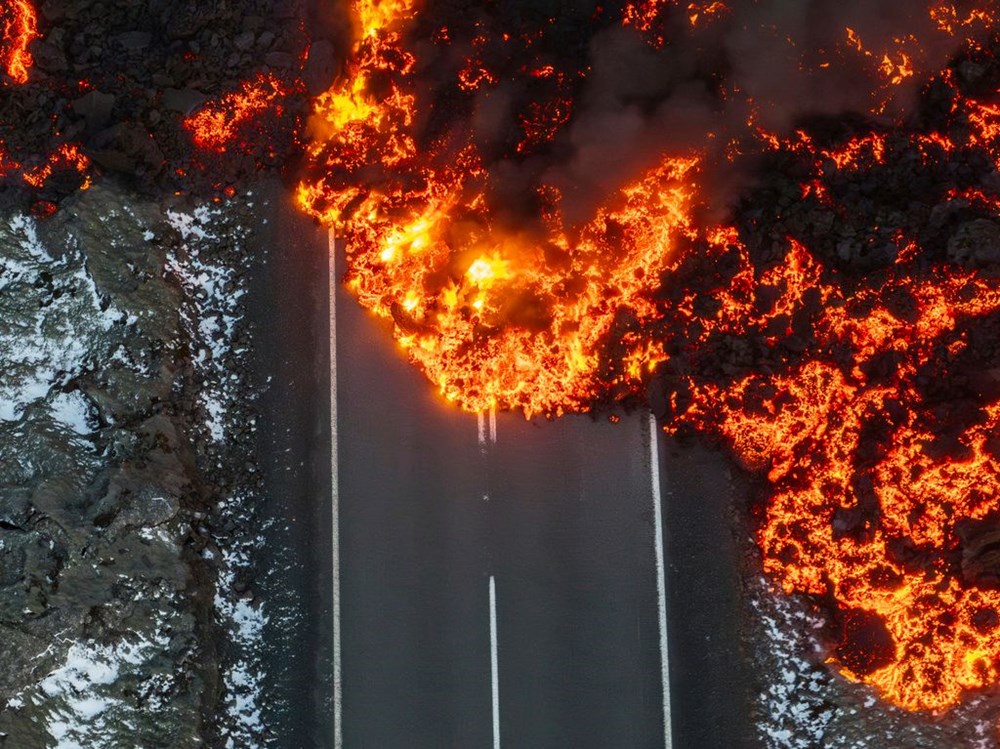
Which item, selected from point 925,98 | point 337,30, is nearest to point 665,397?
point 925,98

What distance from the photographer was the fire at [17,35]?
11078 mm

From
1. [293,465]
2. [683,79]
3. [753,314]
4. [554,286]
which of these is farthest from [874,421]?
[293,465]

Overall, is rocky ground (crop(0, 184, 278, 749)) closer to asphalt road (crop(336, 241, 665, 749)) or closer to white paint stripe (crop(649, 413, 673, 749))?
Result: asphalt road (crop(336, 241, 665, 749))

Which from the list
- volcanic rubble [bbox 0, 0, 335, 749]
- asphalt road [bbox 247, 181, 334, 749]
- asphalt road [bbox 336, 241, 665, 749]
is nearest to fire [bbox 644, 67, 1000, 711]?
asphalt road [bbox 336, 241, 665, 749]

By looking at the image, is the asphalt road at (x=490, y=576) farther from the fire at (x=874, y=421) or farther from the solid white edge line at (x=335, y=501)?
the fire at (x=874, y=421)

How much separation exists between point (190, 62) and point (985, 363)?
36.3 feet

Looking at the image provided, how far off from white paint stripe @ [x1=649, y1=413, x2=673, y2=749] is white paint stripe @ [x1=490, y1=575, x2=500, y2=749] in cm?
213

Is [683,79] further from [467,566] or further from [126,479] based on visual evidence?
[126,479]

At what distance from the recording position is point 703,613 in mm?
10414

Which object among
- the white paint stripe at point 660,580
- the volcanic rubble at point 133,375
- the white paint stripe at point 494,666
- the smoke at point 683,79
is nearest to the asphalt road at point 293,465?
the volcanic rubble at point 133,375

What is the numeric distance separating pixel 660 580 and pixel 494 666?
2.46m

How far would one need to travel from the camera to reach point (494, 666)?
10602 millimetres

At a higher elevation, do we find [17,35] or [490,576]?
[17,35]

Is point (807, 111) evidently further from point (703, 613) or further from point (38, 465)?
point (38, 465)
